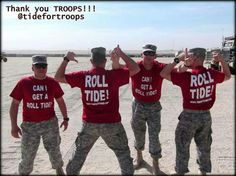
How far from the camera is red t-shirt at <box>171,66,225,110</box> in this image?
5.54m

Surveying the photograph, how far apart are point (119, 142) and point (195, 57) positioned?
5.45 feet

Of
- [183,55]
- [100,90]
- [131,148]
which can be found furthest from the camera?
[131,148]

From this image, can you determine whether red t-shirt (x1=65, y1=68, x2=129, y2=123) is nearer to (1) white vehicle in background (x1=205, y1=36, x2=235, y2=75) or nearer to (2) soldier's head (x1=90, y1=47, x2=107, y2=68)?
(2) soldier's head (x1=90, y1=47, x2=107, y2=68)

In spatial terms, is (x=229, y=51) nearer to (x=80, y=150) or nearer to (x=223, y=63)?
(x=223, y=63)

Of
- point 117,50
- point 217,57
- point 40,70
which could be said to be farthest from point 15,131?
point 217,57

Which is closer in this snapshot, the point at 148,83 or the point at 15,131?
the point at 15,131

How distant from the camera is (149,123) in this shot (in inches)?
252

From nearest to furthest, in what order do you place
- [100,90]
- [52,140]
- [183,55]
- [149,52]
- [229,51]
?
[100,90], [183,55], [52,140], [149,52], [229,51]

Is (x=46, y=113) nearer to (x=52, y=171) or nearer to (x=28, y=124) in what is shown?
(x=28, y=124)

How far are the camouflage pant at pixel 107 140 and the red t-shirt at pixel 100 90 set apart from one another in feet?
0.32

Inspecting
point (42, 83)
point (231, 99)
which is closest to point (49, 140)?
point (42, 83)

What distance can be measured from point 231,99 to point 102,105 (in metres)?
10.4

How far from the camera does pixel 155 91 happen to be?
21.1ft

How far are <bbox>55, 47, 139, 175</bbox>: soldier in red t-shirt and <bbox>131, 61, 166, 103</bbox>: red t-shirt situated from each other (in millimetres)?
1043
